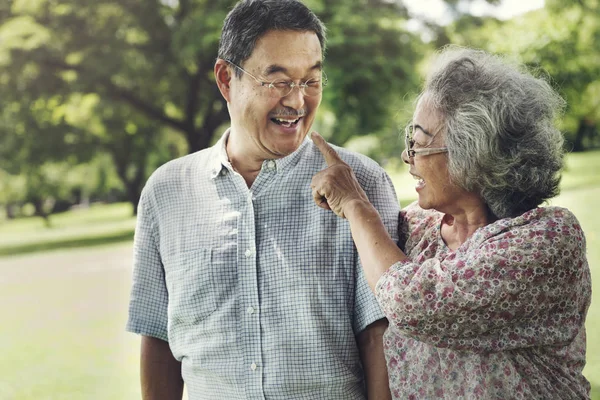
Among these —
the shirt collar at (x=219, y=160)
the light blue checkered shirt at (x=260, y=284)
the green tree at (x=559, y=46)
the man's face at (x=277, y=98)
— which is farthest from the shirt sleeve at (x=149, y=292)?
the green tree at (x=559, y=46)

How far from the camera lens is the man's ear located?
2490mm

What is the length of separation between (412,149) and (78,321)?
9442 mm

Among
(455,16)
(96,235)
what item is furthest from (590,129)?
(96,235)

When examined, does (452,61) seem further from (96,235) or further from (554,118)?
(96,235)

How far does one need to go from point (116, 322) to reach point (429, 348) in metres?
9.07

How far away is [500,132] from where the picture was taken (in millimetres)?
1941

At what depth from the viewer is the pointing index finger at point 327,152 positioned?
2299 mm

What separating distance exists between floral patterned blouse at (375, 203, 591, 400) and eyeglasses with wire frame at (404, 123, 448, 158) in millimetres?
254

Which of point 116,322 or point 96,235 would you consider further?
point 96,235

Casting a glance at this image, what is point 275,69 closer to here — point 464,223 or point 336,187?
point 336,187

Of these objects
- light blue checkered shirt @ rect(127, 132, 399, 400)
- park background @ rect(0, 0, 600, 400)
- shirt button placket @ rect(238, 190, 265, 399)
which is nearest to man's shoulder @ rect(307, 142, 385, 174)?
light blue checkered shirt @ rect(127, 132, 399, 400)

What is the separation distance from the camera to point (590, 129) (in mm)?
26844

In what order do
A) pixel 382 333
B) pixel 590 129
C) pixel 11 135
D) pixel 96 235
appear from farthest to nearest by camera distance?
pixel 590 129
pixel 96 235
pixel 11 135
pixel 382 333

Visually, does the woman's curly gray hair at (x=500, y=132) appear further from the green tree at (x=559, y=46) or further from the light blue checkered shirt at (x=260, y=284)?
the green tree at (x=559, y=46)
